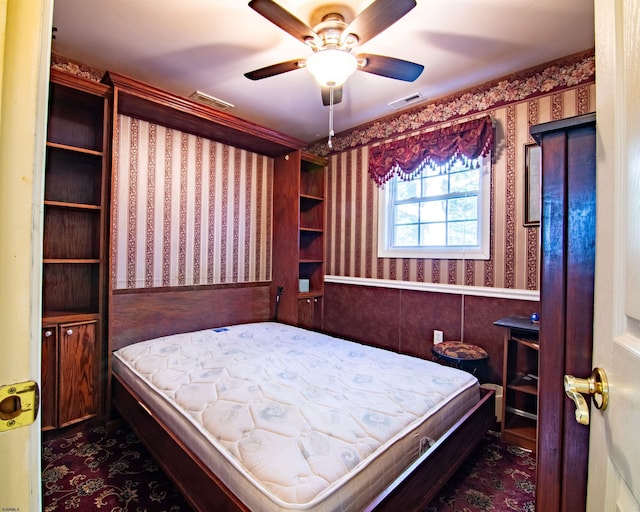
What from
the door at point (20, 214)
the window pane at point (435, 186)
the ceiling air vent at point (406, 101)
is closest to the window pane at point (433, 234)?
the window pane at point (435, 186)

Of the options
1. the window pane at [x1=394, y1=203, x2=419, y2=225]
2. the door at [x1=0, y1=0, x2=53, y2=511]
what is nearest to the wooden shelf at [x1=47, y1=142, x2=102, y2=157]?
A: the door at [x1=0, y1=0, x2=53, y2=511]

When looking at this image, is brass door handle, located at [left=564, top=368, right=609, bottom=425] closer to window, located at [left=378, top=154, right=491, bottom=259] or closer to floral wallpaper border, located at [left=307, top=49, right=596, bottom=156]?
floral wallpaper border, located at [left=307, top=49, right=596, bottom=156]

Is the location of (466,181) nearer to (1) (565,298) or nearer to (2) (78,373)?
(1) (565,298)

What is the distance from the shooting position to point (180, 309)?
2.99 meters

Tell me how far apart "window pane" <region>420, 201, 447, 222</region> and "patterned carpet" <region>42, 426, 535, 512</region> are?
1.85m

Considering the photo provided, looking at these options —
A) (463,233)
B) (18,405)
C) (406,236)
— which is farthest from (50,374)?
(463,233)

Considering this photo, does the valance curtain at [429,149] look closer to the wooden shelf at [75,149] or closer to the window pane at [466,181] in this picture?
the window pane at [466,181]

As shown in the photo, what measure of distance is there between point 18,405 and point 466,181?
3.12m

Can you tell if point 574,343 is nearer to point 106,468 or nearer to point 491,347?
point 491,347

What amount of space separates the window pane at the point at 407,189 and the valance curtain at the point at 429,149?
0.36ft

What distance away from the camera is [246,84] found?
276 centimetres

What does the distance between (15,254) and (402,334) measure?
3106 millimetres

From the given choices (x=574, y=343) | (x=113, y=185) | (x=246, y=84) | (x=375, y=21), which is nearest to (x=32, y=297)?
(x=574, y=343)

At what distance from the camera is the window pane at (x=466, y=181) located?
2.82m
